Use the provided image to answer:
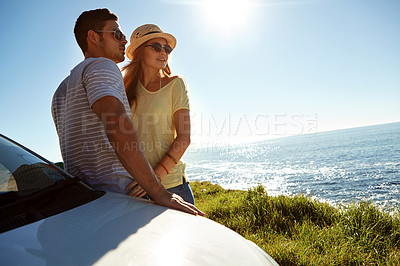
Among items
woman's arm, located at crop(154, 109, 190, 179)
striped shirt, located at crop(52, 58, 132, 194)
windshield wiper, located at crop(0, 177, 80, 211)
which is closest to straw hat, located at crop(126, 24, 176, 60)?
woman's arm, located at crop(154, 109, 190, 179)

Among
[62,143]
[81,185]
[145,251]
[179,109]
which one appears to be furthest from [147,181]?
[179,109]

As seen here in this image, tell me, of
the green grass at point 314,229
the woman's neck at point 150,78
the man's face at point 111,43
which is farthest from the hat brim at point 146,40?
the green grass at point 314,229

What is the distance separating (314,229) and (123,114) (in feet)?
10.6

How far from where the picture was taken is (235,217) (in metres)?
4.22

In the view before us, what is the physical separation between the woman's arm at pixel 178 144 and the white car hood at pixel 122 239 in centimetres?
87

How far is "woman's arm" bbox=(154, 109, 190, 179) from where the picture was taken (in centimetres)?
223

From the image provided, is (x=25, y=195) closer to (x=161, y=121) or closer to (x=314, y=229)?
(x=161, y=121)

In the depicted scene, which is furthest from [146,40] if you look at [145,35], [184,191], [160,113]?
[184,191]

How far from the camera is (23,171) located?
1312 mm

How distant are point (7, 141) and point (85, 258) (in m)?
1.05

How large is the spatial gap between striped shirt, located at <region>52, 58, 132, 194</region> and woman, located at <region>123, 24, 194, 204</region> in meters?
0.75

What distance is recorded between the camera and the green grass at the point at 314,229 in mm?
2712

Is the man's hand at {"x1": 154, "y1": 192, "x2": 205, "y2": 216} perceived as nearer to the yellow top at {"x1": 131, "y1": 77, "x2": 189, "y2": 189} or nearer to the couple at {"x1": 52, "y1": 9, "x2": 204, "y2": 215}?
the couple at {"x1": 52, "y1": 9, "x2": 204, "y2": 215}

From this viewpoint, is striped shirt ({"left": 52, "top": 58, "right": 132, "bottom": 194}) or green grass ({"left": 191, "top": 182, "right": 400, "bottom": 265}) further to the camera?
green grass ({"left": 191, "top": 182, "right": 400, "bottom": 265})
